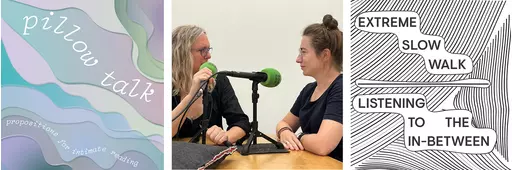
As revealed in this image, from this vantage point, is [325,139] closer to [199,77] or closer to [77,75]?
[199,77]

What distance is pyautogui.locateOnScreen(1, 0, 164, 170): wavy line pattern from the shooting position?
1.12 metres

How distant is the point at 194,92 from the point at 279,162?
334 mm

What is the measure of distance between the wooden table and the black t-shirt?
113 mm

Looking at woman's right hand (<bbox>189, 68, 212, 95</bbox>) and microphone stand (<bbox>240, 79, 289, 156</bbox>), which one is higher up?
woman's right hand (<bbox>189, 68, 212, 95</bbox>)

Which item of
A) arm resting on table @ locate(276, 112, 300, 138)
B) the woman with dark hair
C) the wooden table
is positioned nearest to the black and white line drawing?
the wooden table

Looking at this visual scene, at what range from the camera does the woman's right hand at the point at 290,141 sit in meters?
1.50

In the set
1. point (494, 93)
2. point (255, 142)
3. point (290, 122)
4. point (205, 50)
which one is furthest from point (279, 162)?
point (494, 93)

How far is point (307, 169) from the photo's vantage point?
1235 mm

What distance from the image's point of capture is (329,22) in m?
1.47

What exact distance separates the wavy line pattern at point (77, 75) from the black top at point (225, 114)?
1.12 ft

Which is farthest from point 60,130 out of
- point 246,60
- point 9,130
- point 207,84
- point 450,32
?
point 450,32

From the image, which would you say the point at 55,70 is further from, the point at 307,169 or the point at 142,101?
the point at 307,169

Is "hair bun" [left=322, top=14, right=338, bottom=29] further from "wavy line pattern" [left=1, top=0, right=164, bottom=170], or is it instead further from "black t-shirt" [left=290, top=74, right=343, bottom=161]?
"wavy line pattern" [left=1, top=0, right=164, bottom=170]

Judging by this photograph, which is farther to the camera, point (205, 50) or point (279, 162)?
point (205, 50)
